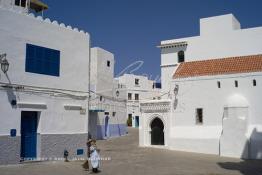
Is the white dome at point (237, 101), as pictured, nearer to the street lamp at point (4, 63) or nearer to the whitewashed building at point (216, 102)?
the whitewashed building at point (216, 102)

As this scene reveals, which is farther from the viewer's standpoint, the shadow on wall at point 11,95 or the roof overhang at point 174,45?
the roof overhang at point 174,45

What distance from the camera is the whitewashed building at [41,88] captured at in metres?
11.9

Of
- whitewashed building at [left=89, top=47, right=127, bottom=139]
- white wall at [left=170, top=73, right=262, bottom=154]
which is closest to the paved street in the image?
white wall at [left=170, top=73, right=262, bottom=154]

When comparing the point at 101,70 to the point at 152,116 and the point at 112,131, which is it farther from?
the point at 152,116

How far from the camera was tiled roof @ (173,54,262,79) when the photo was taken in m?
18.7

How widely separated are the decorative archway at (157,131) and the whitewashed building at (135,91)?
73.8 feet

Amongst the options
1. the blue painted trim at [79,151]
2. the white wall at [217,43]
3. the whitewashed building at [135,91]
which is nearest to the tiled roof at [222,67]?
the white wall at [217,43]

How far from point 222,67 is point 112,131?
15018 millimetres

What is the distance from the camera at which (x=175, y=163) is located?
14320 millimetres

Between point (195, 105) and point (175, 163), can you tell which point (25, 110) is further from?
point (195, 105)

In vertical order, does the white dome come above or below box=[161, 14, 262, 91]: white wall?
below

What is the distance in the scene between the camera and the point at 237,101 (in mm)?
18047

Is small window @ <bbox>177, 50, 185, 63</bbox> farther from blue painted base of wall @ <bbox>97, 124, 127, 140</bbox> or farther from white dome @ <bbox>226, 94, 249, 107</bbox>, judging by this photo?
blue painted base of wall @ <bbox>97, 124, 127, 140</bbox>

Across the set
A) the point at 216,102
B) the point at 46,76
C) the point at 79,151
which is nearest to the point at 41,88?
the point at 46,76
